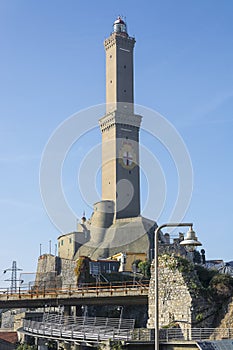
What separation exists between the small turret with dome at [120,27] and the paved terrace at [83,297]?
7838 cm

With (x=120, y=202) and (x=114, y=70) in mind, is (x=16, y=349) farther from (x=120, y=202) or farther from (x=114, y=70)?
(x=114, y=70)

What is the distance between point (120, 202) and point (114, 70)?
30.1 meters

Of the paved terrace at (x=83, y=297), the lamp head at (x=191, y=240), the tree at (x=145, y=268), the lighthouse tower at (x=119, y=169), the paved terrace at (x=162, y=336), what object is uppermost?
the lighthouse tower at (x=119, y=169)

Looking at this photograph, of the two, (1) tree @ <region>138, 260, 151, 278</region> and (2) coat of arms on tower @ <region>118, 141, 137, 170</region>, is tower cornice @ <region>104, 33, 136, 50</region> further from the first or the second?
(1) tree @ <region>138, 260, 151, 278</region>

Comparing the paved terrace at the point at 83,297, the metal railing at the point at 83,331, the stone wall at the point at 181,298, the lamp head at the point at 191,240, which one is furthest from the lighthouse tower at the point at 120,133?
the lamp head at the point at 191,240

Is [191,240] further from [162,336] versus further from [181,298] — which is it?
[181,298]

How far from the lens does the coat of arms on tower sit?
4542 inches

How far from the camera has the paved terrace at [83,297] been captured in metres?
50.8

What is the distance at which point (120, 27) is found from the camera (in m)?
129

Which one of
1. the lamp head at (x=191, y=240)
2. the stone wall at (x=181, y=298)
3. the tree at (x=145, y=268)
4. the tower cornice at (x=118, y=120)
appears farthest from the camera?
the tower cornice at (x=118, y=120)

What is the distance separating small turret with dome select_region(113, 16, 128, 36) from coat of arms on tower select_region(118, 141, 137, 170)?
90.8 feet

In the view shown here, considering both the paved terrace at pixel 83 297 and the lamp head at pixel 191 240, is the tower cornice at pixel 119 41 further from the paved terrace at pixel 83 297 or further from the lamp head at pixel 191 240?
the lamp head at pixel 191 240

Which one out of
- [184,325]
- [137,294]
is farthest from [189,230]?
[137,294]

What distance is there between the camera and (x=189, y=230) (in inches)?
730
